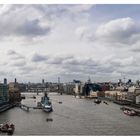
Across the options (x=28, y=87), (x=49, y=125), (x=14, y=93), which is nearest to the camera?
(x=49, y=125)

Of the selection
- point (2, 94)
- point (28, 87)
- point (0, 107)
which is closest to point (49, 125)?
point (0, 107)

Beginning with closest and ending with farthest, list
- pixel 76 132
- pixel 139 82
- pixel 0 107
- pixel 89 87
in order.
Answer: pixel 76 132
pixel 0 107
pixel 139 82
pixel 89 87

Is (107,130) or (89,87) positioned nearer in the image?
(107,130)

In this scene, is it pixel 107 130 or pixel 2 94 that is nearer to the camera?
pixel 107 130

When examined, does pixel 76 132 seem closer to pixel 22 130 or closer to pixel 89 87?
pixel 22 130
